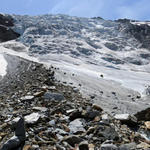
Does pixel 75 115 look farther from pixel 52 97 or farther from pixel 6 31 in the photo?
pixel 6 31

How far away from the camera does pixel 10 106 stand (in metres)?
9.57

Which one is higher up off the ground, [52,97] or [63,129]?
[52,97]

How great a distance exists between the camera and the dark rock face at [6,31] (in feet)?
304

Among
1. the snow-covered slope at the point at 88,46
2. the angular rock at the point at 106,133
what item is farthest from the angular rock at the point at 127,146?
A: the snow-covered slope at the point at 88,46

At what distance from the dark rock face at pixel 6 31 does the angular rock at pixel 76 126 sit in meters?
87.7

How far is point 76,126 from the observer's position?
6.93 meters

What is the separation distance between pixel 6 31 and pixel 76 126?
313 ft

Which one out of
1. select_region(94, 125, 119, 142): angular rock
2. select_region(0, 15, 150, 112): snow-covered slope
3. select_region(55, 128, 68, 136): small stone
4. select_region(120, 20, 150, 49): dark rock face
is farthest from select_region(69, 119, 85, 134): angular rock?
select_region(120, 20, 150, 49): dark rock face

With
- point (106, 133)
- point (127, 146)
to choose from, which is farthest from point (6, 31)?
point (127, 146)

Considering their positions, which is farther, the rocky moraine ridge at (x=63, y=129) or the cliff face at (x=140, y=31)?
the cliff face at (x=140, y=31)

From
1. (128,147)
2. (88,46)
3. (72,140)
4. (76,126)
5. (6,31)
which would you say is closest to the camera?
(128,147)

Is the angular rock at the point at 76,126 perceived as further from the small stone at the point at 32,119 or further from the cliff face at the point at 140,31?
the cliff face at the point at 140,31

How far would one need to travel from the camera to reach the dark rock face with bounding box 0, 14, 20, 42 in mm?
92806

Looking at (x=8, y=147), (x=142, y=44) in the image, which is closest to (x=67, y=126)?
(x=8, y=147)
